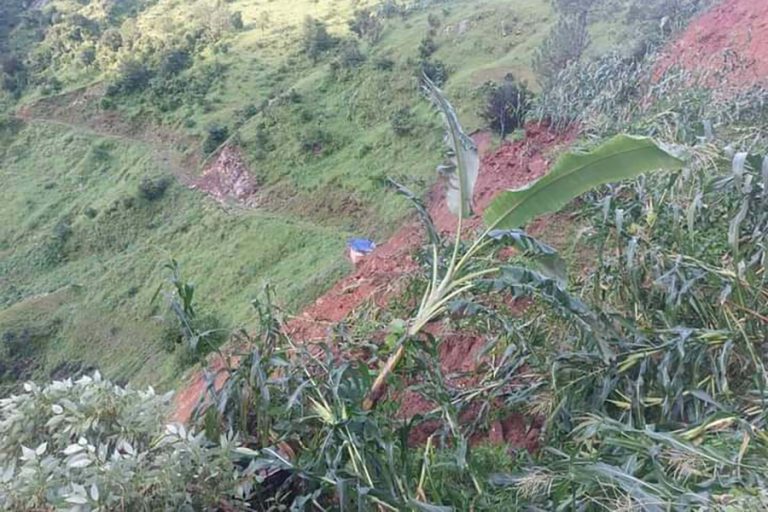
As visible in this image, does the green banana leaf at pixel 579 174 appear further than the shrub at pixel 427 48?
No

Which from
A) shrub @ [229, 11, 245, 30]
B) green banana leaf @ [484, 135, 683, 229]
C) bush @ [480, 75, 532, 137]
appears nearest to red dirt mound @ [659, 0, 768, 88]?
bush @ [480, 75, 532, 137]

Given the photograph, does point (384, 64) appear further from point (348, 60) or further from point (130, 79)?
point (130, 79)

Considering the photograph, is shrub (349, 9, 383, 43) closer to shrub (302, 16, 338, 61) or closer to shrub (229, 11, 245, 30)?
shrub (302, 16, 338, 61)

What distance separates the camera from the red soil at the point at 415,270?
3.36 m

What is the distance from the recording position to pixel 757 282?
2832 mm

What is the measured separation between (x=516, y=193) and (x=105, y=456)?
1953mm

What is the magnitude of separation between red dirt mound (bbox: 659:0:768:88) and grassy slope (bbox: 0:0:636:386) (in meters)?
4.28

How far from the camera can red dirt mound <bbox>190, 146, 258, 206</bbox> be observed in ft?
52.2

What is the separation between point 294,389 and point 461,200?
122cm

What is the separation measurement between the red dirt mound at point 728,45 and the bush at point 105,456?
18.9ft

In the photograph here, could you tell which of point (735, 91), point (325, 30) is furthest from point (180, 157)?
point (735, 91)

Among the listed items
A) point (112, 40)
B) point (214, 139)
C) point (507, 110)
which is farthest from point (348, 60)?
point (112, 40)

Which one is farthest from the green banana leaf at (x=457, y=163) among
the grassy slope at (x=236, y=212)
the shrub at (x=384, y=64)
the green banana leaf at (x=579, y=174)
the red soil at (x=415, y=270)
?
the shrub at (x=384, y=64)

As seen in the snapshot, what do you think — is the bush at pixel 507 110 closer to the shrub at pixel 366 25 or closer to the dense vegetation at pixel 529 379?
the dense vegetation at pixel 529 379
